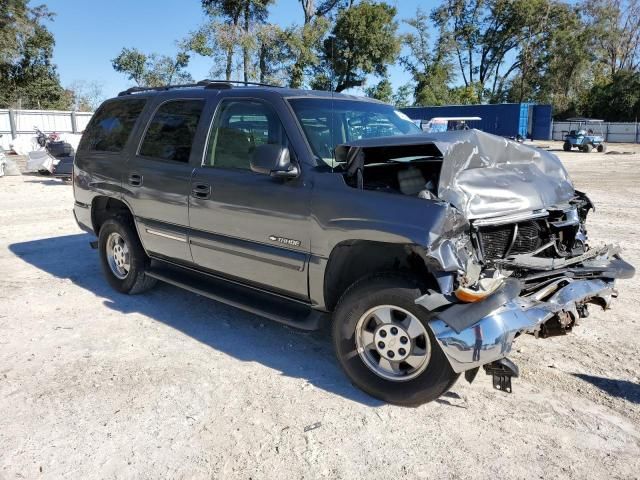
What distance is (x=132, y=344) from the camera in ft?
13.8

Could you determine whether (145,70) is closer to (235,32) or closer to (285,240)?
(235,32)

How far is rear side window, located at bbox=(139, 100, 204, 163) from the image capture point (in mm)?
4473

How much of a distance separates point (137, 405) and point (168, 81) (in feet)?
119

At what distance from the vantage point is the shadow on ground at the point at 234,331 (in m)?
3.76

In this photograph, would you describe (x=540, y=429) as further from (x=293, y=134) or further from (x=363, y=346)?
(x=293, y=134)

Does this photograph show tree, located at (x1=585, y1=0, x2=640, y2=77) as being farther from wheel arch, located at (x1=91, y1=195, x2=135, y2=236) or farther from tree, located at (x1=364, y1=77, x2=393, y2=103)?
wheel arch, located at (x1=91, y1=195, x2=135, y2=236)

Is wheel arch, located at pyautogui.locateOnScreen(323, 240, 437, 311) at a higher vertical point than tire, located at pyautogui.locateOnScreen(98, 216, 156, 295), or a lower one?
higher

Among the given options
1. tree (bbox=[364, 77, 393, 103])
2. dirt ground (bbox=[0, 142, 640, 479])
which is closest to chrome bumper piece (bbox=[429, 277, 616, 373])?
dirt ground (bbox=[0, 142, 640, 479])

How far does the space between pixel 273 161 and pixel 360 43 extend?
1385 inches

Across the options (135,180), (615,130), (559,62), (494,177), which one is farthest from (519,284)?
(559,62)

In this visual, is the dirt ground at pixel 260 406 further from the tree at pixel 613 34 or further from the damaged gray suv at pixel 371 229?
the tree at pixel 613 34

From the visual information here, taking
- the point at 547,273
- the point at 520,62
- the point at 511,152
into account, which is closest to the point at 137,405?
the point at 547,273

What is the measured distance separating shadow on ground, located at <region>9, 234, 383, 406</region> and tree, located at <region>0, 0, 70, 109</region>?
33292 millimetres

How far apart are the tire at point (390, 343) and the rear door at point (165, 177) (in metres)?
1.79
